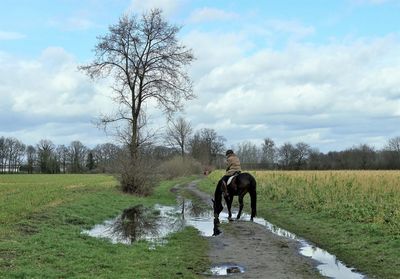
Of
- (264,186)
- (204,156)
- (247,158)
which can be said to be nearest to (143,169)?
(264,186)

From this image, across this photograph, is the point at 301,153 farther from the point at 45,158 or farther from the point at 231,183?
the point at 231,183

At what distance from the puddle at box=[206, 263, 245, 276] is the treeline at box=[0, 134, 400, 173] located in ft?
290

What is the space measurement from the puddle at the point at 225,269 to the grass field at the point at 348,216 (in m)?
2.87

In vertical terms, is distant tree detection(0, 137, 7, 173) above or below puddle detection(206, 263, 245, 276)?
above

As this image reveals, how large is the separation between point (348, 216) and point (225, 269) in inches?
346

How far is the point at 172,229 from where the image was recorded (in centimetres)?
1648

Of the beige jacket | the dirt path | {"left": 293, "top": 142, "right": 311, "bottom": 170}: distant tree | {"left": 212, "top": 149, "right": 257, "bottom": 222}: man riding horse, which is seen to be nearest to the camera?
the dirt path

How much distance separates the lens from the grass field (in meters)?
11.4

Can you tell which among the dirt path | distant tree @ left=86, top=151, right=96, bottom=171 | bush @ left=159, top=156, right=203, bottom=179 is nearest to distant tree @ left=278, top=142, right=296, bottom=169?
bush @ left=159, top=156, right=203, bottom=179

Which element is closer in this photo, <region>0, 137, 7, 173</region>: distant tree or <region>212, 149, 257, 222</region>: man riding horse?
<region>212, 149, 257, 222</region>: man riding horse

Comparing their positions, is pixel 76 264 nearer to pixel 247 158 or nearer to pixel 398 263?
pixel 398 263

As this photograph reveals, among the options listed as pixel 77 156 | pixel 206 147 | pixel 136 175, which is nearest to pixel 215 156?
pixel 206 147

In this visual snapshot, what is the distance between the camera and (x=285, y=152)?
5320 inches

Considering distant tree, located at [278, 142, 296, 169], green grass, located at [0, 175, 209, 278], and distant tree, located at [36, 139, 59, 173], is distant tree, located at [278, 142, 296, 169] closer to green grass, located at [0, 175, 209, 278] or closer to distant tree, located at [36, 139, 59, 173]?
distant tree, located at [36, 139, 59, 173]
